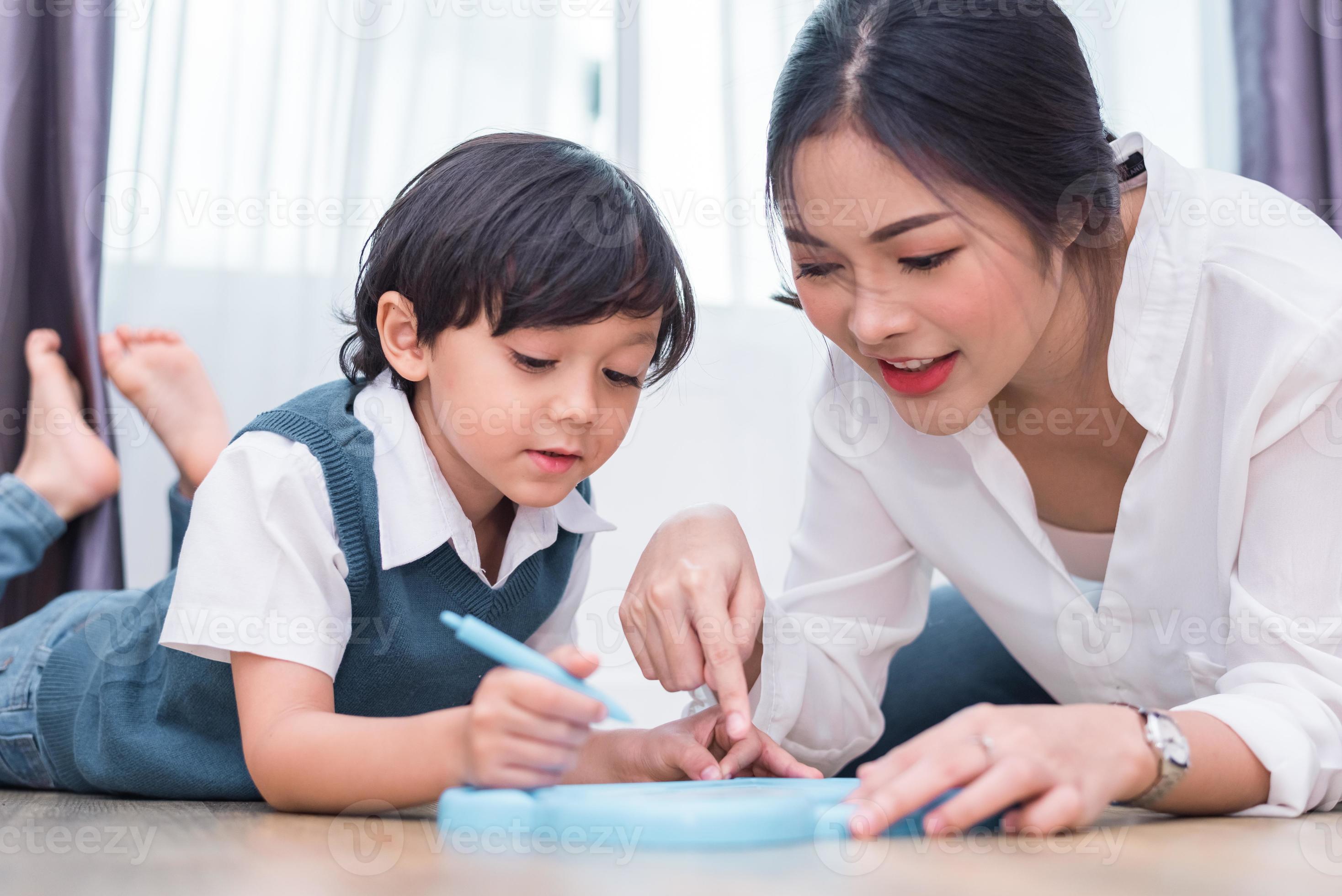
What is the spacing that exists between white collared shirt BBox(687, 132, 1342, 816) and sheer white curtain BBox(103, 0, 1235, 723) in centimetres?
65

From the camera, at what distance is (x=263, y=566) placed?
35.9 inches

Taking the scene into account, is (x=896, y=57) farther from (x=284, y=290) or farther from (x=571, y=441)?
(x=284, y=290)

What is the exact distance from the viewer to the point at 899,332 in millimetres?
902

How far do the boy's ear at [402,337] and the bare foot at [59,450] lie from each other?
733 mm

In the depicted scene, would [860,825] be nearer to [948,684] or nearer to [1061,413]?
[1061,413]

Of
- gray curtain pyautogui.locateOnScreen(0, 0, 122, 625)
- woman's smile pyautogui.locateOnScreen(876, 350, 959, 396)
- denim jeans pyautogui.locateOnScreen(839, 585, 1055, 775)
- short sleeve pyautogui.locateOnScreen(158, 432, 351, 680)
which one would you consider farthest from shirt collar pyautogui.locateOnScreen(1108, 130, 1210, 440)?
gray curtain pyautogui.locateOnScreen(0, 0, 122, 625)

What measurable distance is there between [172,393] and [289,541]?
77 cm

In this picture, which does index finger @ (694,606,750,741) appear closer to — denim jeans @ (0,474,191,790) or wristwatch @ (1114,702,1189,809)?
wristwatch @ (1114,702,1189,809)

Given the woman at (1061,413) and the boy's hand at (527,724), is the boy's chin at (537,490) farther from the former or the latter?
the boy's hand at (527,724)

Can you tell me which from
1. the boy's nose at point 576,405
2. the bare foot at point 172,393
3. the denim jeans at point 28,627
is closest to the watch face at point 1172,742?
the boy's nose at point 576,405

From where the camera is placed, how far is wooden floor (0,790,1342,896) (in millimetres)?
531

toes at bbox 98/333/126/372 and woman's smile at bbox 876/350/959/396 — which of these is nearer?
woman's smile at bbox 876/350/959/396

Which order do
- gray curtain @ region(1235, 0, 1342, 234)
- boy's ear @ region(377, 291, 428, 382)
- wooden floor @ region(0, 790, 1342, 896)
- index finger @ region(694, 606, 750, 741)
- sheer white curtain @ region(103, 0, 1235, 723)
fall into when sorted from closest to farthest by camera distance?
wooden floor @ region(0, 790, 1342, 896)
index finger @ region(694, 606, 750, 741)
boy's ear @ region(377, 291, 428, 382)
sheer white curtain @ region(103, 0, 1235, 723)
gray curtain @ region(1235, 0, 1342, 234)

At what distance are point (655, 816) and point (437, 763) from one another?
0.19m
